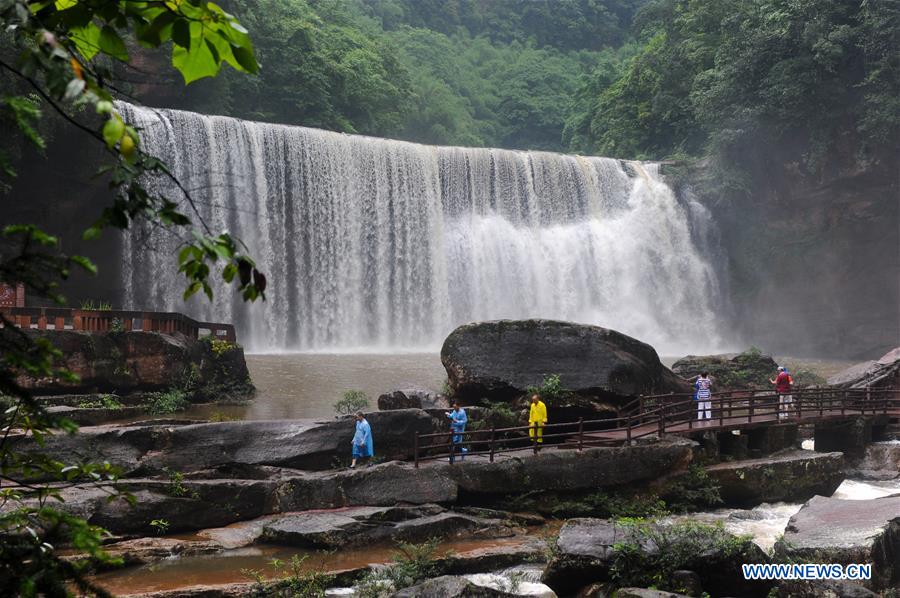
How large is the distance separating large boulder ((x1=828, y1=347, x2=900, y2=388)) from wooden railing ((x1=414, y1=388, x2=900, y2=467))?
6.21ft

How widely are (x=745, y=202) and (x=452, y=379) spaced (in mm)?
27292

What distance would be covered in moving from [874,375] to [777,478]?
34.5 feet

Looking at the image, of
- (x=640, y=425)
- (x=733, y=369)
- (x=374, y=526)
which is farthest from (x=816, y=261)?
(x=374, y=526)

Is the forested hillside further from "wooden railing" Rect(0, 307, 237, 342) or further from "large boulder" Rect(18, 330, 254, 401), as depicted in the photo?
"large boulder" Rect(18, 330, 254, 401)

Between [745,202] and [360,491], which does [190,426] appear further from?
[745,202]

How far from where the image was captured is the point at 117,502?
41.2ft

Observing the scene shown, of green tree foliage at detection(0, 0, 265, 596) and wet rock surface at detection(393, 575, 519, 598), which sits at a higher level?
green tree foliage at detection(0, 0, 265, 596)

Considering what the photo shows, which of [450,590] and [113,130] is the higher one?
[113,130]

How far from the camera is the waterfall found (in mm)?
31625

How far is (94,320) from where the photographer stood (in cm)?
1948

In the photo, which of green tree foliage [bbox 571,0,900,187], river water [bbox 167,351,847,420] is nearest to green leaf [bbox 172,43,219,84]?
river water [bbox 167,351,847,420]

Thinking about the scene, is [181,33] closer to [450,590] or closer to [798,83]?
[450,590]

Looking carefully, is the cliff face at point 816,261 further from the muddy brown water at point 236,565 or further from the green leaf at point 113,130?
the green leaf at point 113,130

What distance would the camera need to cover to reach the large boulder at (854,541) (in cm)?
1052
